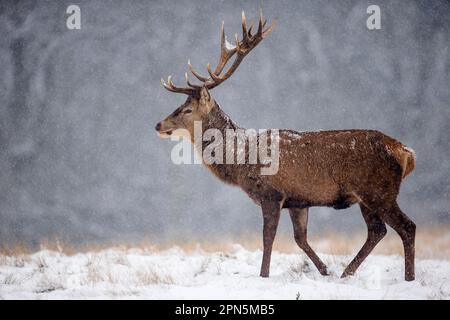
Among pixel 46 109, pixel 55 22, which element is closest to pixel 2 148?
pixel 46 109

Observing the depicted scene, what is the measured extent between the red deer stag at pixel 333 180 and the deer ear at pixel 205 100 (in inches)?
0.5

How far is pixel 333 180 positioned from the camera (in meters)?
6.13

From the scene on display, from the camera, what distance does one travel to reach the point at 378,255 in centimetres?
825

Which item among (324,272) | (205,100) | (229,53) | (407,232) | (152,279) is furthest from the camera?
(229,53)

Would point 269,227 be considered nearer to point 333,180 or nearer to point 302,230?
point 302,230

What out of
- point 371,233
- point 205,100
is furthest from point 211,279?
point 205,100

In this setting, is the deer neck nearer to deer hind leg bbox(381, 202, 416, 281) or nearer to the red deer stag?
the red deer stag

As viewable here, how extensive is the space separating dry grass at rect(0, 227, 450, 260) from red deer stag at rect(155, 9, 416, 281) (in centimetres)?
212

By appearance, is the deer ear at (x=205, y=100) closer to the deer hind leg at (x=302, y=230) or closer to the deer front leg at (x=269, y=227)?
the deer front leg at (x=269, y=227)

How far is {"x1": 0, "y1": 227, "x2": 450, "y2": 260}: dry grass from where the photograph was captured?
8047mm

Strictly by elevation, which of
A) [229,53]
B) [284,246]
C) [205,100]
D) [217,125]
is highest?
[229,53]

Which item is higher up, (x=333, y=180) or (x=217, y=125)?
(x=217, y=125)

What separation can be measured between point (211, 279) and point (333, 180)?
1.97 meters
